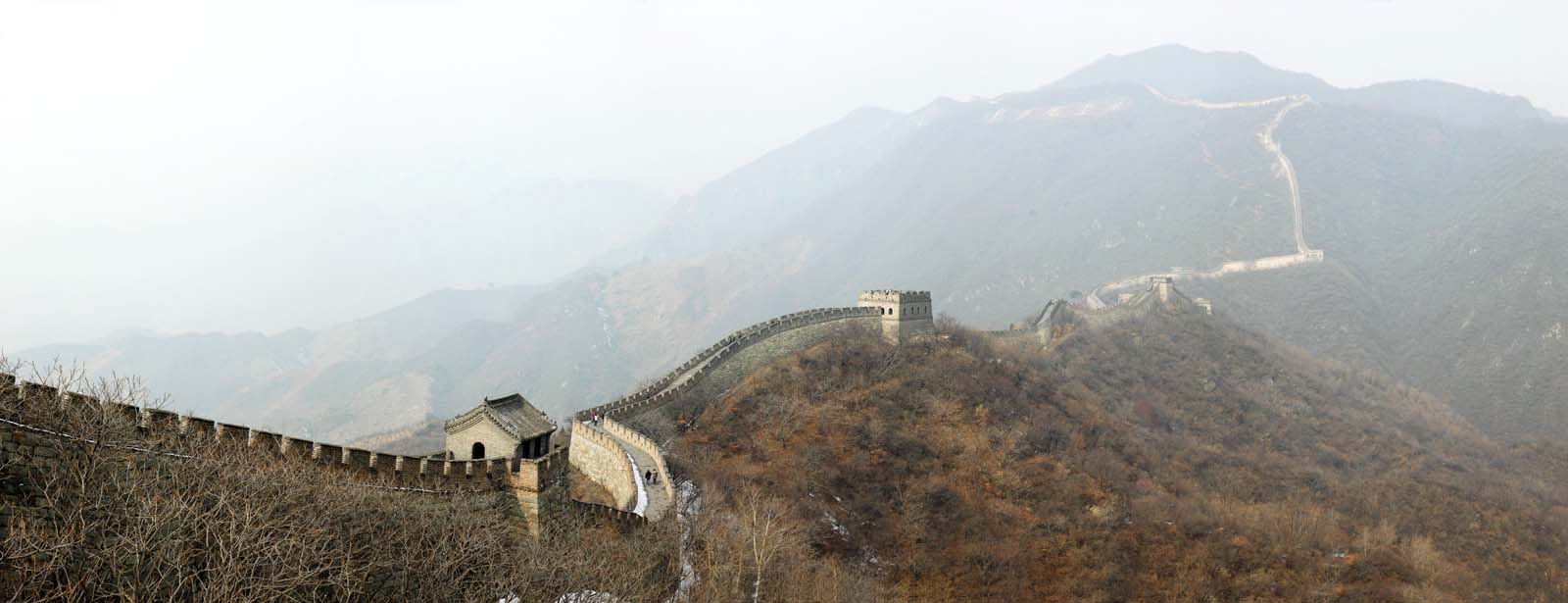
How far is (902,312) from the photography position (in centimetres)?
5397

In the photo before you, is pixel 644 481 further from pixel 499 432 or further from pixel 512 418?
pixel 499 432

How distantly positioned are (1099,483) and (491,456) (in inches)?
1216

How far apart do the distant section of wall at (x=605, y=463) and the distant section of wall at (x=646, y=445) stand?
1.11 metres

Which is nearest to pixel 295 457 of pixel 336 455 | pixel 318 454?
pixel 318 454

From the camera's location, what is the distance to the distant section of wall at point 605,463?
30719mm

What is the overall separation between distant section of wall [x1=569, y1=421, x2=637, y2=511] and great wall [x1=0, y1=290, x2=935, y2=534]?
48 mm

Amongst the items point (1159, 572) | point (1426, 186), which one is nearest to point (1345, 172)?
point (1426, 186)

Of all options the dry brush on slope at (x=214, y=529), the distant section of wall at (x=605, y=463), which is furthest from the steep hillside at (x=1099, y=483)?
the dry brush on slope at (x=214, y=529)

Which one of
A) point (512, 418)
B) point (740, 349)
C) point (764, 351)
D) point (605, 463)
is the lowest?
point (605, 463)

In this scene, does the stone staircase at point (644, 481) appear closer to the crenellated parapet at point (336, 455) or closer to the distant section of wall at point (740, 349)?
the distant section of wall at point (740, 349)

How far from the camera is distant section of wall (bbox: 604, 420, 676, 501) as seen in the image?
30.6m

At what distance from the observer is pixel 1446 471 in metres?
56.8

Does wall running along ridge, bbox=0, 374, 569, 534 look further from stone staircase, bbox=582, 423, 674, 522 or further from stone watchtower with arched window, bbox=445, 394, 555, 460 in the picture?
stone staircase, bbox=582, 423, 674, 522

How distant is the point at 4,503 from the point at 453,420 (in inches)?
431
